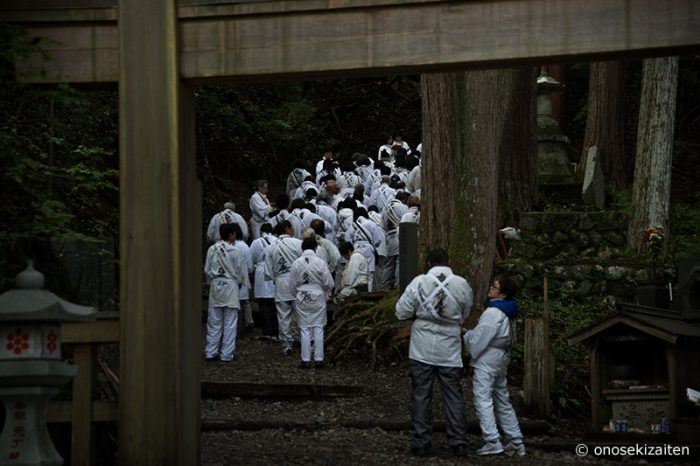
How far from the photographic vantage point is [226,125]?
2606 centimetres

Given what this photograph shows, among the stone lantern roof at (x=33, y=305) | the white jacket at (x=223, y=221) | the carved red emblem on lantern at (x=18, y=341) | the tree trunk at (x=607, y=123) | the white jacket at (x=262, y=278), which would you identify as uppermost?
the tree trunk at (x=607, y=123)

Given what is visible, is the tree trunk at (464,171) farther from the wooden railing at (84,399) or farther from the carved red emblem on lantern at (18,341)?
the carved red emblem on lantern at (18,341)

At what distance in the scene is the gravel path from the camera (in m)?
10.8

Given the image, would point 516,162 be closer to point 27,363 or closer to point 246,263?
point 246,263

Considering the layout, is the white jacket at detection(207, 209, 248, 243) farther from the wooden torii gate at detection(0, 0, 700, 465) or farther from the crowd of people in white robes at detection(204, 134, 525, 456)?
the wooden torii gate at detection(0, 0, 700, 465)

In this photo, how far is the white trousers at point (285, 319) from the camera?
17.5 metres

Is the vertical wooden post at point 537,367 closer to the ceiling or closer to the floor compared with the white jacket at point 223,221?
closer to the floor

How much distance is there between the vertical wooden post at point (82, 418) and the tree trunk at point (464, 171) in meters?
8.09

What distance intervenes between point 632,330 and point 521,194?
8.30 m

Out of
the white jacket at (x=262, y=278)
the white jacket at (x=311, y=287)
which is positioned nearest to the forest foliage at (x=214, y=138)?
the white jacket at (x=262, y=278)

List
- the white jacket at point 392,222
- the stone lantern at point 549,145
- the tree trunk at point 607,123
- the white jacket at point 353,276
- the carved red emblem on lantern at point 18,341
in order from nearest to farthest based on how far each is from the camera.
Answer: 1. the carved red emblem on lantern at point 18,341
2. the white jacket at point 353,276
3. the white jacket at point 392,222
4. the stone lantern at point 549,145
5. the tree trunk at point 607,123

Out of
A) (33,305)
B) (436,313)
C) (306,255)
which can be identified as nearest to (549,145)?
(306,255)

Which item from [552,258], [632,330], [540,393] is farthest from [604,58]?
[552,258]

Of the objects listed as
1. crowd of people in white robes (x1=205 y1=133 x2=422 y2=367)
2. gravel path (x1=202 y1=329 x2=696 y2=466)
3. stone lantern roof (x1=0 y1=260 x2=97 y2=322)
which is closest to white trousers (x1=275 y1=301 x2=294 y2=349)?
crowd of people in white robes (x1=205 y1=133 x2=422 y2=367)
